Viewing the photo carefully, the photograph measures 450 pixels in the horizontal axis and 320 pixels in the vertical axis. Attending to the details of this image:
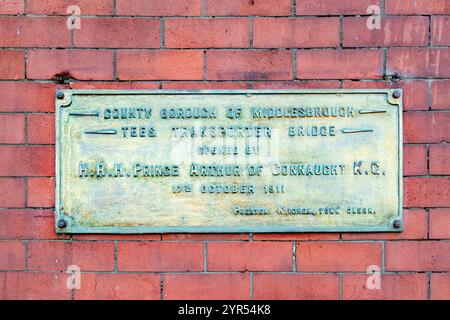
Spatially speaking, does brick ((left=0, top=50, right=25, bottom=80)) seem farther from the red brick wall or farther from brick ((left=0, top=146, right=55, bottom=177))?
brick ((left=0, top=146, right=55, bottom=177))

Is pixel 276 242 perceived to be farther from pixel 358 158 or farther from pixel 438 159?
pixel 438 159

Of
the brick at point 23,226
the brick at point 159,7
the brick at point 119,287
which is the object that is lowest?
the brick at point 119,287

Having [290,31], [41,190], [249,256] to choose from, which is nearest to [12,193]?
[41,190]

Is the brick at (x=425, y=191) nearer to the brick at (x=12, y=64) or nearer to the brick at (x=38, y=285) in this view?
the brick at (x=38, y=285)

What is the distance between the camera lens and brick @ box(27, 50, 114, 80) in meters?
3.58

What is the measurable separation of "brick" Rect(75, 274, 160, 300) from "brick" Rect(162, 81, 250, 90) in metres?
0.81

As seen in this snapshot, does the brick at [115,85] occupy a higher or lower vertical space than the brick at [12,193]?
higher

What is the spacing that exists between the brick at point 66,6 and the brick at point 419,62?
4.02 ft

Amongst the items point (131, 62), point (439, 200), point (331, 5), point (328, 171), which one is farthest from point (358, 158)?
point (131, 62)

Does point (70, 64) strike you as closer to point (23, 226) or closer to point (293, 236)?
point (23, 226)

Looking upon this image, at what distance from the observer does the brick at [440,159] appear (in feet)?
11.7

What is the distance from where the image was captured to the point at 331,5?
3.57m

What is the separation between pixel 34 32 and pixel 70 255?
97cm

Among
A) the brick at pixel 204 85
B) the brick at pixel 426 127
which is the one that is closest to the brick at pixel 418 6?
the brick at pixel 426 127
